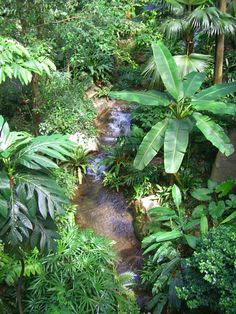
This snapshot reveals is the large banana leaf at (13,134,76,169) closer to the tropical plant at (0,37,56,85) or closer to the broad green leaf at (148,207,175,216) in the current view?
the tropical plant at (0,37,56,85)

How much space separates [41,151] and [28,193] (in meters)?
0.43

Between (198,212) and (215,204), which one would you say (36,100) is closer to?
(198,212)

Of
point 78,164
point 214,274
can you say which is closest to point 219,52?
point 78,164

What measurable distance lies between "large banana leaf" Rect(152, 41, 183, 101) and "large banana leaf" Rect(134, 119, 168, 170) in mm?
593

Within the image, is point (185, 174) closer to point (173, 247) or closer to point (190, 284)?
point (173, 247)

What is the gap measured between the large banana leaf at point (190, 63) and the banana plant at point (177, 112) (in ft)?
2.32

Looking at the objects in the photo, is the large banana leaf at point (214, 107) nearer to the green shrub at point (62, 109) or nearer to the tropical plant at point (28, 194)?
the green shrub at point (62, 109)

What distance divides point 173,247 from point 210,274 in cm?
143

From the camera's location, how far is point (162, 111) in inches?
296

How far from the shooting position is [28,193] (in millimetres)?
3316

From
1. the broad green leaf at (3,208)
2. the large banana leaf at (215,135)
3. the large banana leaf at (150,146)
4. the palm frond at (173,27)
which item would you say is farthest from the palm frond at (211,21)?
the broad green leaf at (3,208)

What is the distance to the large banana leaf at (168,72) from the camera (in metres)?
5.95

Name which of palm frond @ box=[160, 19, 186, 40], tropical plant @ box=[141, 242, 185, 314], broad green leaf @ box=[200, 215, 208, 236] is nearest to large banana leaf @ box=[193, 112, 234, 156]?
broad green leaf @ box=[200, 215, 208, 236]

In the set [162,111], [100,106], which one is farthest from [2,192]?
[100,106]
